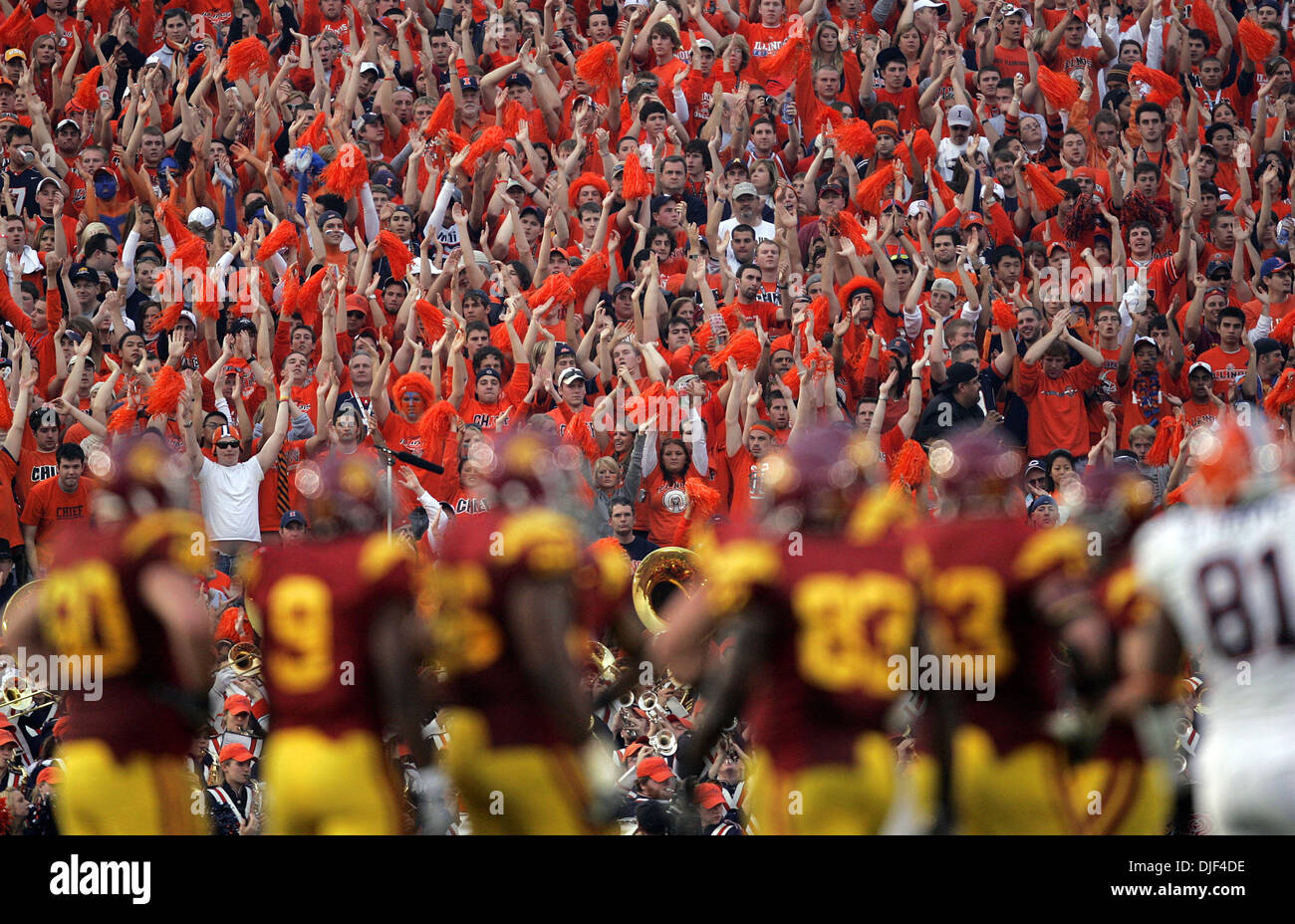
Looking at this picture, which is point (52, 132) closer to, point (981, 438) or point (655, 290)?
point (655, 290)

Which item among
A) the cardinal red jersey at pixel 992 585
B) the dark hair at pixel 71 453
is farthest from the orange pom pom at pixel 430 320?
the cardinal red jersey at pixel 992 585

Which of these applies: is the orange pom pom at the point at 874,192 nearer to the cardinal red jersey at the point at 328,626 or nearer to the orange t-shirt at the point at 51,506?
the orange t-shirt at the point at 51,506

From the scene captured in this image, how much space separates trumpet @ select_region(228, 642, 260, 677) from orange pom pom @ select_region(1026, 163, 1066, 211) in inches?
274

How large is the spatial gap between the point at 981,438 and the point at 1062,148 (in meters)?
7.90

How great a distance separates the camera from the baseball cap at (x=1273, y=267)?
42.5 feet

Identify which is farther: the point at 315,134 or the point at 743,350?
the point at 315,134

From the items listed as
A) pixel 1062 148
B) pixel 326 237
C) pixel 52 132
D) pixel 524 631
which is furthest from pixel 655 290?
pixel 524 631

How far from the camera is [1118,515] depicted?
7.62m

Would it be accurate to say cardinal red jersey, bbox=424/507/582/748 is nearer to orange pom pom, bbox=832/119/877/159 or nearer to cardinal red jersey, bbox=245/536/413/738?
cardinal red jersey, bbox=245/536/413/738

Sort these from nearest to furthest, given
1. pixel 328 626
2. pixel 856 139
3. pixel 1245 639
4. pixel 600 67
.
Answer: pixel 1245 639 → pixel 328 626 → pixel 856 139 → pixel 600 67

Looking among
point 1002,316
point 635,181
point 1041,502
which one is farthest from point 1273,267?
point 635,181

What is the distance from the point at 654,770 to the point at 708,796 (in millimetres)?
345

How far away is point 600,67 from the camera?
14539 millimetres

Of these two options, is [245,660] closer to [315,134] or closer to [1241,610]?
[1241,610]
